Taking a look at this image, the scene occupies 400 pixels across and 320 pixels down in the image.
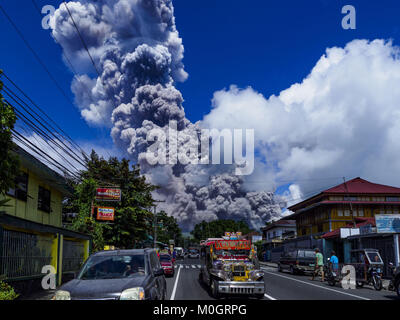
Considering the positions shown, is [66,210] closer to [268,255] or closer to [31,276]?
[31,276]

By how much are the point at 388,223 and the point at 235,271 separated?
16483 mm

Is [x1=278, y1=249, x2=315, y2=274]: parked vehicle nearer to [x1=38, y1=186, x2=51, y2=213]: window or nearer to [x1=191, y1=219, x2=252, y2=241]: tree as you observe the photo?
[x1=38, y1=186, x2=51, y2=213]: window

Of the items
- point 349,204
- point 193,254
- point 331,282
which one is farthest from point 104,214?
point 193,254

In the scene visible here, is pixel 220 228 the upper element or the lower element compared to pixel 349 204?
lower

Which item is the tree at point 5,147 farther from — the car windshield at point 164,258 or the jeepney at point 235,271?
the car windshield at point 164,258

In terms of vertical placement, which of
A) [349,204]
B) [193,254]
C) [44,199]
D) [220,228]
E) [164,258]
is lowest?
[193,254]

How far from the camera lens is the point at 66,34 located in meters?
98.1

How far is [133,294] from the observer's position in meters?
7.23

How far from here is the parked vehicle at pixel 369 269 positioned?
1958 centimetres

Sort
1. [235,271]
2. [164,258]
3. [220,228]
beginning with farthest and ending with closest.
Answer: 1. [220,228]
2. [164,258]
3. [235,271]

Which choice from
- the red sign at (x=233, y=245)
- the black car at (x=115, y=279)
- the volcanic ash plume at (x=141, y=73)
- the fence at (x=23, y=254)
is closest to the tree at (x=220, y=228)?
the volcanic ash plume at (x=141, y=73)

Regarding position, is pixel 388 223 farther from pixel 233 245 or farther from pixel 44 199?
pixel 44 199

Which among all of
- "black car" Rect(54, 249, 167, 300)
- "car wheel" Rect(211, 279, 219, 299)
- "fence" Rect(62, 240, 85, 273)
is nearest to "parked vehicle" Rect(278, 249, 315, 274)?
"car wheel" Rect(211, 279, 219, 299)

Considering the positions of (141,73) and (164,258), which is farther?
(141,73)
